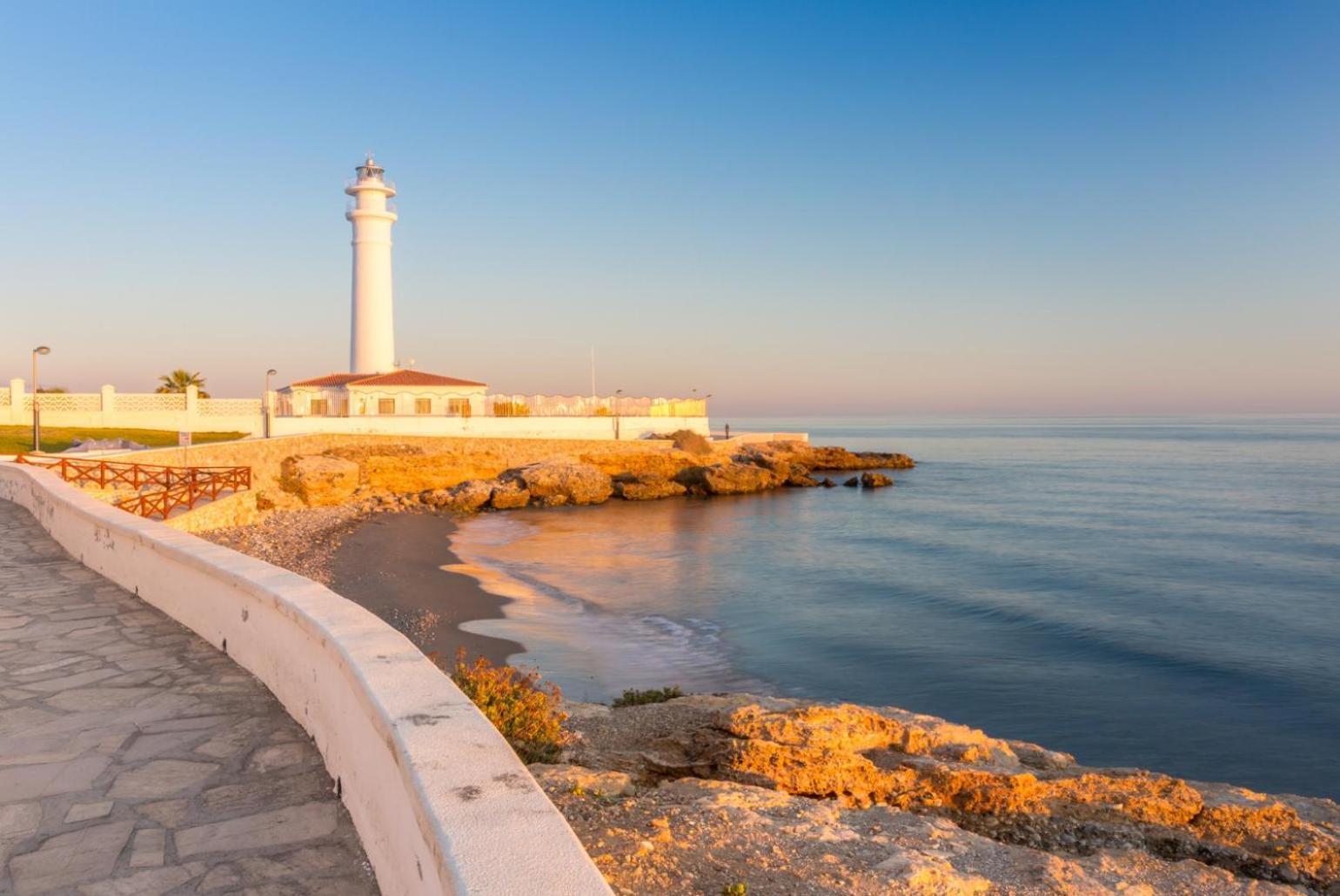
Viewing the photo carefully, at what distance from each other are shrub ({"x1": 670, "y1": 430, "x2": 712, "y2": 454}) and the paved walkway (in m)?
49.1

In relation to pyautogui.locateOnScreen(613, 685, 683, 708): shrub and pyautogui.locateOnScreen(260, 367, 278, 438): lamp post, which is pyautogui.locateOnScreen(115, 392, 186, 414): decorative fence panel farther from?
pyautogui.locateOnScreen(613, 685, 683, 708): shrub

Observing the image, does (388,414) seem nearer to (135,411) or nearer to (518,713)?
(135,411)

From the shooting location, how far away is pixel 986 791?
21.8 feet

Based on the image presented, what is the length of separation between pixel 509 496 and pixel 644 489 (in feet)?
26.6

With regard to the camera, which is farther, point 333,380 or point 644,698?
point 333,380

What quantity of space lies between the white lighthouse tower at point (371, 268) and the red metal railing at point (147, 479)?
27904 mm

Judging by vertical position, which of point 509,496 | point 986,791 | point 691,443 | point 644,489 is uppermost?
point 691,443

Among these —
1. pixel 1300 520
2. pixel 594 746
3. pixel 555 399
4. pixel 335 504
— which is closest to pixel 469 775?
pixel 594 746

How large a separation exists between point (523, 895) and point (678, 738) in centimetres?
560

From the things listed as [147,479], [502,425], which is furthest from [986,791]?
[502,425]

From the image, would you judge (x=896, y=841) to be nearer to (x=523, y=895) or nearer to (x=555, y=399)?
(x=523, y=895)

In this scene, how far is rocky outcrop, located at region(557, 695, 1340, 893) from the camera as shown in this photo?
6293mm

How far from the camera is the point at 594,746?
733 centimetres

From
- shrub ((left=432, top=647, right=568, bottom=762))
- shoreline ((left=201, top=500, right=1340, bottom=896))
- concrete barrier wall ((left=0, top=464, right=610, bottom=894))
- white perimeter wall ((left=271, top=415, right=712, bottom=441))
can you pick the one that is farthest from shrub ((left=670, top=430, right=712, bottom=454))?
concrete barrier wall ((left=0, top=464, right=610, bottom=894))
